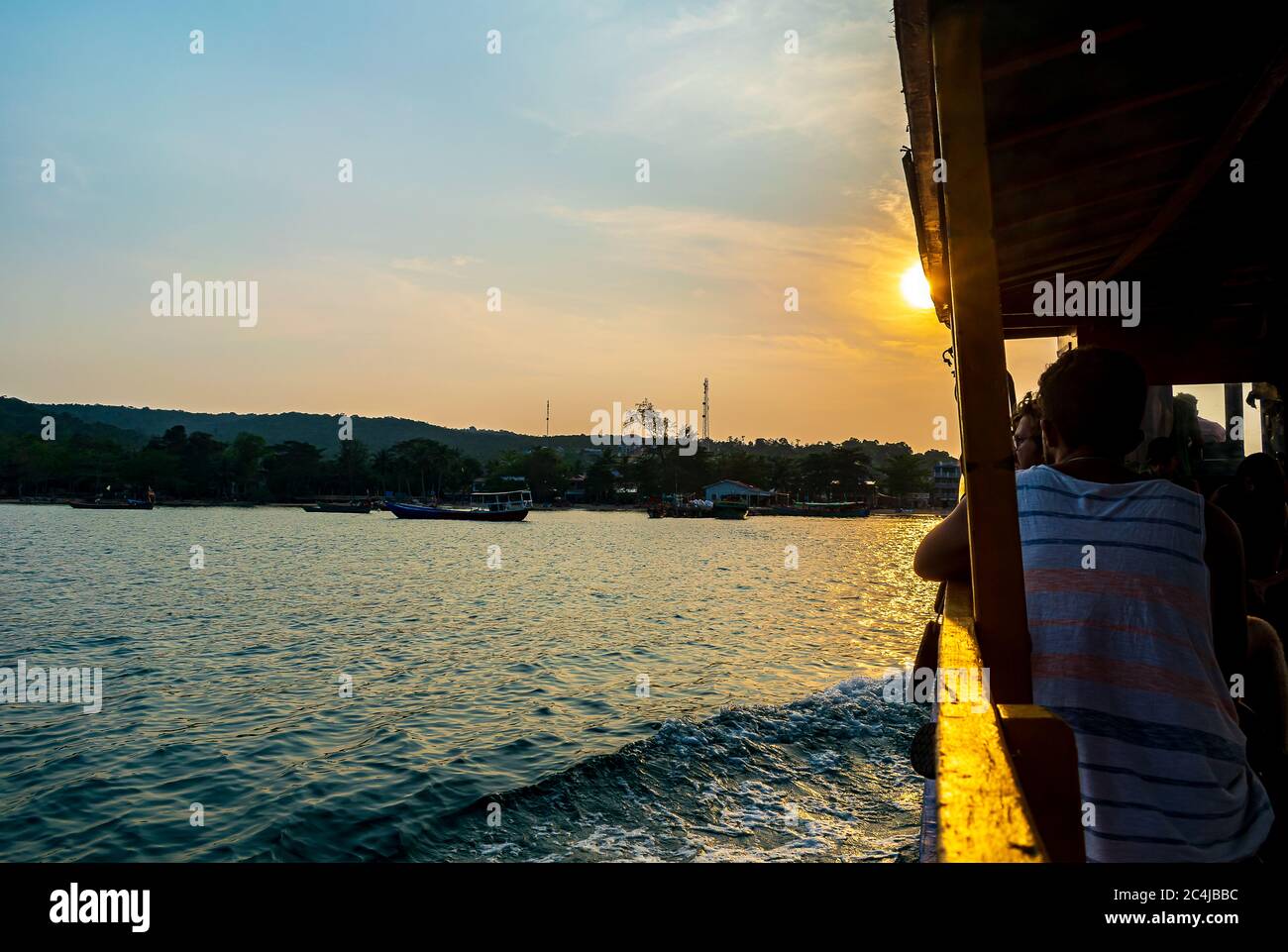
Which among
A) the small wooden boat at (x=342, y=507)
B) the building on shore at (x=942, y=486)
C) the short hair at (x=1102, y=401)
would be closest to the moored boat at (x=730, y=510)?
the small wooden boat at (x=342, y=507)

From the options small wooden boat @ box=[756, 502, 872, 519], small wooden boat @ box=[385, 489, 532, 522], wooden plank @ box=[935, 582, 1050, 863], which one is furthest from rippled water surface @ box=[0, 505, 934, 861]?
small wooden boat @ box=[756, 502, 872, 519]

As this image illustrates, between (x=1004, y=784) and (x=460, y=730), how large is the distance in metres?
11.3

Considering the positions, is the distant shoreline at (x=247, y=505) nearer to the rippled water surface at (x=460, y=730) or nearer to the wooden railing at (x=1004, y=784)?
the rippled water surface at (x=460, y=730)

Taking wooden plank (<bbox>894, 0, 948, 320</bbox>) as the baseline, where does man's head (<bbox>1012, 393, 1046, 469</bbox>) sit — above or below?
below

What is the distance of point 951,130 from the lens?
8.52ft

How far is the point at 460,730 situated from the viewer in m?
11.8

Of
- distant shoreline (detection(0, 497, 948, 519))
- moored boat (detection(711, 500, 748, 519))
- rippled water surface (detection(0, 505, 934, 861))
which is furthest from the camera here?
distant shoreline (detection(0, 497, 948, 519))

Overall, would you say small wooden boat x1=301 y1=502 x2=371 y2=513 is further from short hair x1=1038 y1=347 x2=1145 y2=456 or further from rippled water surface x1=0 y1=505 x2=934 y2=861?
short hair x1=1038 y1=347 x2=1145 y2=456

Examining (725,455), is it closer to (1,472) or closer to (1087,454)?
(1,472)

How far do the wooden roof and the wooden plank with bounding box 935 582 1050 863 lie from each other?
2.12 meters

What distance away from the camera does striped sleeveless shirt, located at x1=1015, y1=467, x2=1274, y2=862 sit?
1.89m

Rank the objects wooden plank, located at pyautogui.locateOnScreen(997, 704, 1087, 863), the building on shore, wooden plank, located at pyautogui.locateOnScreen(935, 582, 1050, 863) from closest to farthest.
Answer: wooden plank, located at pyautogui.locateOnScreen(935, 582, 1050, 863) → wooden plank, located at pyautogui.locateOnScreen(997, 704, 1087, 863) → the building on shore

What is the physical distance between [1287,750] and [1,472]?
181 m

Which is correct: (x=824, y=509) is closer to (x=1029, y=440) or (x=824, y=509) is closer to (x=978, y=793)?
(x=1029, y=440)
